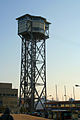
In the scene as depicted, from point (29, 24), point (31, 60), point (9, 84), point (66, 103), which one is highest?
point (29, 24)

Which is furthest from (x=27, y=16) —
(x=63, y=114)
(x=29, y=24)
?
(x=63, y=114)

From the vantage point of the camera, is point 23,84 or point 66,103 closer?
point 23,84

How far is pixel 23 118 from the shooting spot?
49906 millimetres

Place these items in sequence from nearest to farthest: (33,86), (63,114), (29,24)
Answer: (63,114), (33,86), (29,24)

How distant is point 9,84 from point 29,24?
38.2m

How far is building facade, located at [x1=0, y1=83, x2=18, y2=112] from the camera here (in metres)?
97.6

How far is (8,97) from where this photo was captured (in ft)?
327

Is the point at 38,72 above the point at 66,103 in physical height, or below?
above

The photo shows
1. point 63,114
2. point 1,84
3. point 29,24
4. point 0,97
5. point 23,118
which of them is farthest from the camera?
point 1,84

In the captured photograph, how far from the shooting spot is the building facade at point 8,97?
97.6m

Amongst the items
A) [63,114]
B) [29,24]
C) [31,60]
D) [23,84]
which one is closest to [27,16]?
[29,24]

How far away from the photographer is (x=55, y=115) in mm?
55969

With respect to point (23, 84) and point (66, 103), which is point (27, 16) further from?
point (66, 103)

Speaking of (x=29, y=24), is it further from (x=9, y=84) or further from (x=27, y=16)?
(x=9, y=84)
